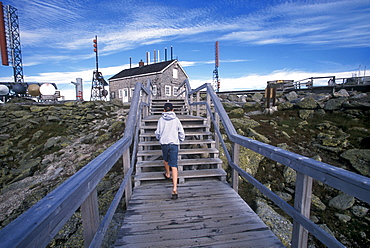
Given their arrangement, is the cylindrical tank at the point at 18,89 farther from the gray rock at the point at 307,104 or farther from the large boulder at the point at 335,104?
the large boulder at the point at 335,104

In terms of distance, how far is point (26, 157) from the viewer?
27.2 ft

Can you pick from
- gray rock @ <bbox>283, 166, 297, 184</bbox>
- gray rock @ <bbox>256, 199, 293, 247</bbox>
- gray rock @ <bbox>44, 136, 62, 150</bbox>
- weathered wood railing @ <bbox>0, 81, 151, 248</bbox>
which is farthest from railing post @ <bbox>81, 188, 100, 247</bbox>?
gray rock @ <bbox>44, 136, 62, 150</bbox>

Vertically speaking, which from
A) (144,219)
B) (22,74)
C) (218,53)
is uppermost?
(218,53)

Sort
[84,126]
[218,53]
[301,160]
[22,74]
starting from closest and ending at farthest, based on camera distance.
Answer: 1. [301,160]
2. [84,126]
3. [22,74]
4. [218,53]

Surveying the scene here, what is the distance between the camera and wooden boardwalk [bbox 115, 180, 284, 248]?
2.33 m

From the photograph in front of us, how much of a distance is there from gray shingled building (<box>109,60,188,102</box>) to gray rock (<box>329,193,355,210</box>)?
67.6 feet

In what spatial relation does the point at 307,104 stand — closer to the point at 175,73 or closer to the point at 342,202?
the point at 342,202

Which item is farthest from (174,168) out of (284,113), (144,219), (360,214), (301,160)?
(284,113)

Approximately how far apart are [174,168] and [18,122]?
12.8 metres

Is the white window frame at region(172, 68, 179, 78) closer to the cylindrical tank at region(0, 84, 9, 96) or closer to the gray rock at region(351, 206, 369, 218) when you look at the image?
the cylindrical tank at region(0, 84, 9, 96)

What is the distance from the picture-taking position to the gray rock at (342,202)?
4280 millimetres

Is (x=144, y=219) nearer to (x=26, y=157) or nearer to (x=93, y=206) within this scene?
(x=93, y=206)

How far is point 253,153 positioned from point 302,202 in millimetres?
4170

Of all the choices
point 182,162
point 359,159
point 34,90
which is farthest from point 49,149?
point 34,90
